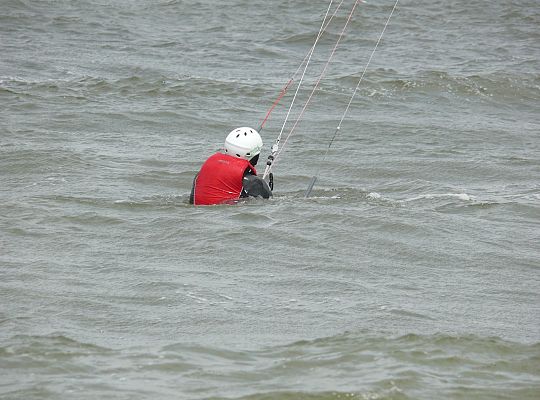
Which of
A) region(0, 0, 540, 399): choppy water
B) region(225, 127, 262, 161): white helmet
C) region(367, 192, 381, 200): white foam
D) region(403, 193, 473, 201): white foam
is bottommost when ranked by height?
region(403, 193, 473, 201): white foam

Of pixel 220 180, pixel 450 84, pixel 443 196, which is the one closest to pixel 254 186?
pixel 220 180

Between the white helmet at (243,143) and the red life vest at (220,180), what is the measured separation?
9cm

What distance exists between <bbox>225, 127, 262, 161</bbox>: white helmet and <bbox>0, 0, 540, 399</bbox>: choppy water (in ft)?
1.93

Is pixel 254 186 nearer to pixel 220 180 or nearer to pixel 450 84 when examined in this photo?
pixel 220 180

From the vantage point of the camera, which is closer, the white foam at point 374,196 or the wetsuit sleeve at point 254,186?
the wetsuit sleeve at point 254,186

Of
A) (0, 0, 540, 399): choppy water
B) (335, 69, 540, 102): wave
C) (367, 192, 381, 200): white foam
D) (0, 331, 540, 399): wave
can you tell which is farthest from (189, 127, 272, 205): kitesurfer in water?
(335, 69, 540, 102): wave

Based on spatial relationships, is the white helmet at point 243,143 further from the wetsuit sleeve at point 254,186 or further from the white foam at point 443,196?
the white foam at point 443,196

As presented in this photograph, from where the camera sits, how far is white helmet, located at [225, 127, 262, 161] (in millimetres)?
11602

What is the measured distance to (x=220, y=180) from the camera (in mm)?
11617

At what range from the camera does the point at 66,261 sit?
9547 millimetres

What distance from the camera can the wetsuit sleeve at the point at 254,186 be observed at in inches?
454

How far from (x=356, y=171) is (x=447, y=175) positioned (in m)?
1.18

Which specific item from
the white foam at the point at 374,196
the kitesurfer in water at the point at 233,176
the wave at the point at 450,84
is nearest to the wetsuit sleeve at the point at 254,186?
the kitesurfer in water at the point at 233,176

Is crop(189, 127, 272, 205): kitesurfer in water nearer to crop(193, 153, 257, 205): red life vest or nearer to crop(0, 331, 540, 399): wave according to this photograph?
crop(193, 153, 257, 205): red life vest
